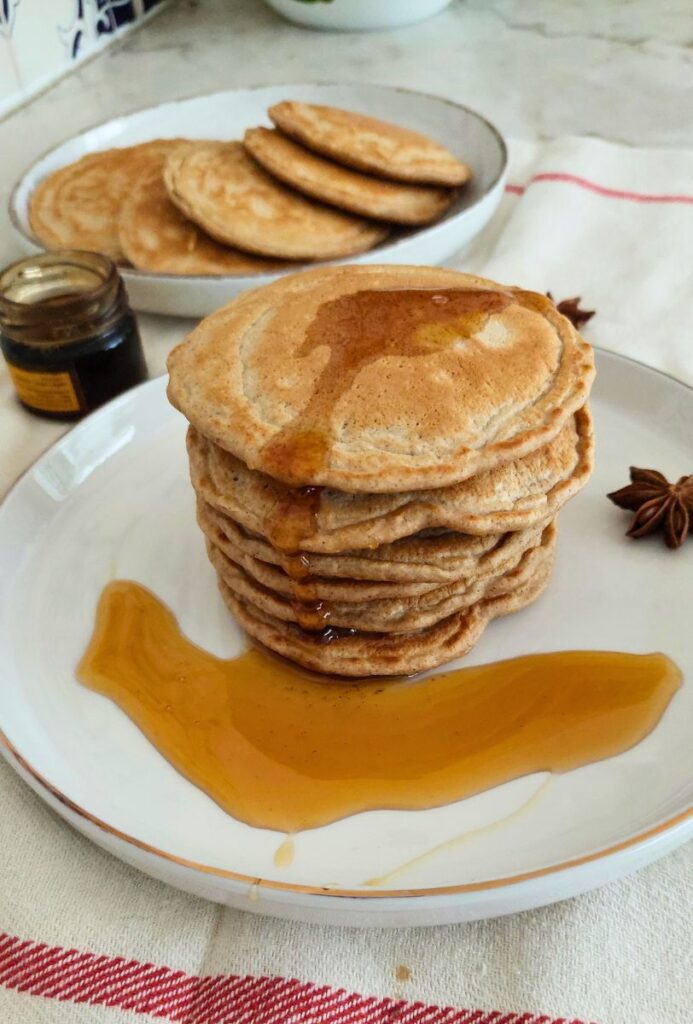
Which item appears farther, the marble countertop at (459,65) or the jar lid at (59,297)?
the marble countertop at (459,65)

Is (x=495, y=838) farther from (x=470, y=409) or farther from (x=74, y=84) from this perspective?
(x=74, y=84)

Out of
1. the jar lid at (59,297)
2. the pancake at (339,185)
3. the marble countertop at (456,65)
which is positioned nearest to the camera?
the jar lid at (59,297)

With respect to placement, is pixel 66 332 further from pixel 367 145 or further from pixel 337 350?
pixel 367 145

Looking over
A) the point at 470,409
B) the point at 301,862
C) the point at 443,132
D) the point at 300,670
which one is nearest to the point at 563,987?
the point at 301,862

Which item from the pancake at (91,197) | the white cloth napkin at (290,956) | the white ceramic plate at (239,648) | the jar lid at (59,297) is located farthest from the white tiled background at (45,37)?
the white cloth napkin at (290,956)

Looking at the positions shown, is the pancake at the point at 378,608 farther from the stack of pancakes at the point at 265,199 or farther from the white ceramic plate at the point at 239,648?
the stack of pancakes at the point at 265,199

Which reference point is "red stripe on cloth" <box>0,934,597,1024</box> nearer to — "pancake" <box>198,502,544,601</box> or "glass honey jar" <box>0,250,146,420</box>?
"pancake" <box>198,502,544,601</box>
